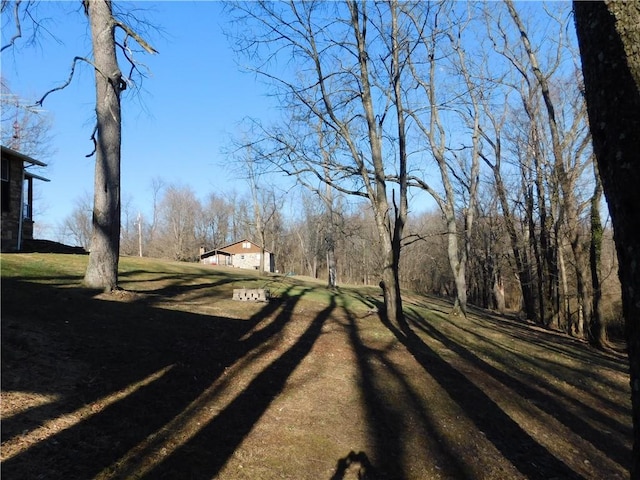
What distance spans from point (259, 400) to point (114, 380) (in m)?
1.77

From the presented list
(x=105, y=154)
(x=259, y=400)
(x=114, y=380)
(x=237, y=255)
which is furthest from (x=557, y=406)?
(x=237, y=255)

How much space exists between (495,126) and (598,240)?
965 cm

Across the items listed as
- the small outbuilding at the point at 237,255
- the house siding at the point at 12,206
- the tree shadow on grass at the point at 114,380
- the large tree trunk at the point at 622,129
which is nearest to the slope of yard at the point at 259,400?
the tree shadow on grass at the point at 114,380

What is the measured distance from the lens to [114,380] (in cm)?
544

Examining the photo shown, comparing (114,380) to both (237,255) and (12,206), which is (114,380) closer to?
(12,206)

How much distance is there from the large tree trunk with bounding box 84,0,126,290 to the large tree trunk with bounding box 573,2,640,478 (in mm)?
8837

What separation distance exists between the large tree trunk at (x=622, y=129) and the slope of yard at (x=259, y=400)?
3.22 m

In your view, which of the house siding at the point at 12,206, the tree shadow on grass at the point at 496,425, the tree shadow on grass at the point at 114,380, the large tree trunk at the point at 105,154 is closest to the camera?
the tree shadow on grass at the point at 114,380

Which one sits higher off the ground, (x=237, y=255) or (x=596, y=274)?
(x=237, y=255)

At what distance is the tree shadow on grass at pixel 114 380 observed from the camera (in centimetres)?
395

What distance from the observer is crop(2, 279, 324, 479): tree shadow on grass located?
395 centimetres

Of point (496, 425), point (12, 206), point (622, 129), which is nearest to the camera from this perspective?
point (622, 129)

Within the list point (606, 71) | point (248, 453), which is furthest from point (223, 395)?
point (606, 71)

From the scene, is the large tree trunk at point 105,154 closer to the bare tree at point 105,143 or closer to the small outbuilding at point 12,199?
the bare tree at point 105,143
